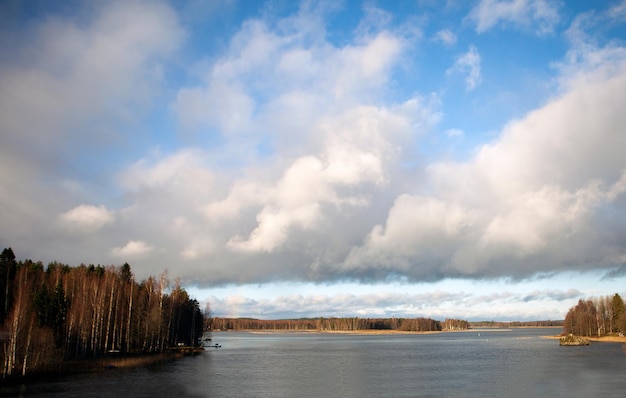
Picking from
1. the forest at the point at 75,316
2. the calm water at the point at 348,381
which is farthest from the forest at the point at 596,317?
the forest at the point at 75,316

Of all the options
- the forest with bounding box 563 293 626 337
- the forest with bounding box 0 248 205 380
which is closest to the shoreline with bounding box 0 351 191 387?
the forest with bounding box 0 248 205 380

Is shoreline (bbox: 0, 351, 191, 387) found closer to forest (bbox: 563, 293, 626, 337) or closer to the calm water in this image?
the calm water

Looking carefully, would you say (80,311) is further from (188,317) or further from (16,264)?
(188,317)

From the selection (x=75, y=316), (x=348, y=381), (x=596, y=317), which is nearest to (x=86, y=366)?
(x=75, y=316)

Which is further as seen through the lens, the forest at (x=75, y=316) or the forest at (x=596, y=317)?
the forest at (x=596, y=317)

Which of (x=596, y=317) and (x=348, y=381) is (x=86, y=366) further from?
(x=596, y=317)

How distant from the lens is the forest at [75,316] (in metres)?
52.8

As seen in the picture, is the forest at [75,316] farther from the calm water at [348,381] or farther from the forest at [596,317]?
the forest at [596,317]

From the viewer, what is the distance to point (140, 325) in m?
88.9

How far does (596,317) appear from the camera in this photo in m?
162

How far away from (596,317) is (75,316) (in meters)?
155

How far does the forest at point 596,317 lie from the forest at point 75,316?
408ft

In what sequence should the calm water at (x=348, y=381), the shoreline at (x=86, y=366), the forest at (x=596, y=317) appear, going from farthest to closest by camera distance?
the forest at (x=596, y=317)
the shoreline at (x=86, y=366)
the calm water at (x=348, y=381)

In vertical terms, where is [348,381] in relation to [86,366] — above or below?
below
